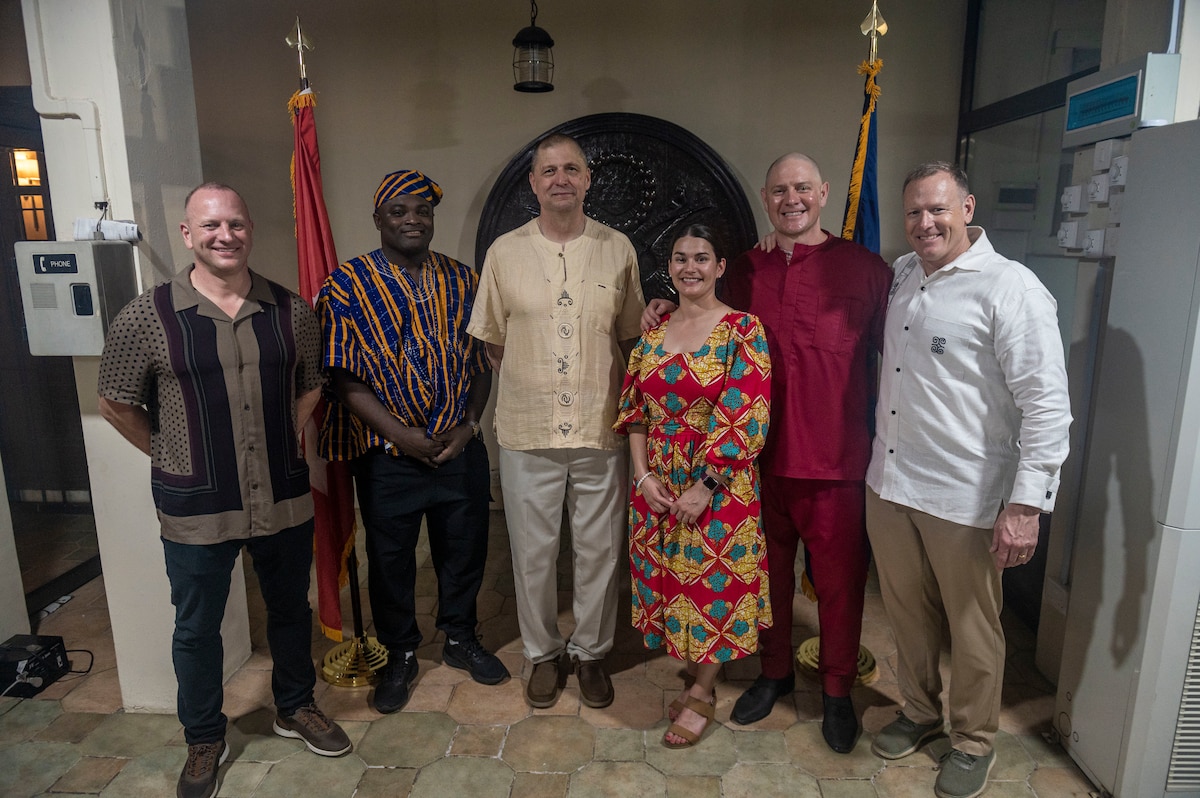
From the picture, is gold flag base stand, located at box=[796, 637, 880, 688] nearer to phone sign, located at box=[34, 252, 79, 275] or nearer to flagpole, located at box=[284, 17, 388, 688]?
flagpole, located at box=[284, 17, 388, 688]

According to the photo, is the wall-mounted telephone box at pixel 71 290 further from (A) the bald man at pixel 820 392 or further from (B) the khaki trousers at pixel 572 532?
(A) the bald man at pixel 820 392

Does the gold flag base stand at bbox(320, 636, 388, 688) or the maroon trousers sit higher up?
the maroon trousers

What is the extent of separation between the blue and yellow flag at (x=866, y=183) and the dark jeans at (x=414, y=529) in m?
1.60

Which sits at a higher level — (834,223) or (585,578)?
(834,223)

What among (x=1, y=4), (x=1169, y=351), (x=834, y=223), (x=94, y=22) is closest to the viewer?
(x=1169, y=351)

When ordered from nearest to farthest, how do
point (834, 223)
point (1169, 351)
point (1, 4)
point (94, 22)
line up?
point (1169, 351) < point (94, 22) < point (1, 4) < point (834, 223)

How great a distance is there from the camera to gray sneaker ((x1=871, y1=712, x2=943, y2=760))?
7.93ft

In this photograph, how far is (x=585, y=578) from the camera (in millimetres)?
2678

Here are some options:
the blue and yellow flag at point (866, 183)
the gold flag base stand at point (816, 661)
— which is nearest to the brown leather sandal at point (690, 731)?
the gold flag base stand at point (816, 661)

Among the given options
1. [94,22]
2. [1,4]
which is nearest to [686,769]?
[94,22]

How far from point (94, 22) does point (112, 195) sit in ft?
1.67

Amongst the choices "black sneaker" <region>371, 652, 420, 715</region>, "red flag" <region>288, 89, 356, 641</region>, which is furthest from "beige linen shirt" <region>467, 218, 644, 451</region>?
"black sneaker" <region>371, 652, 420, 715</region>

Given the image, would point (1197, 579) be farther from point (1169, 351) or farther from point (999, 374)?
point (999, 374)

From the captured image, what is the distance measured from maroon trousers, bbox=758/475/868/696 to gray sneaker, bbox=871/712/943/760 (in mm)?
166
